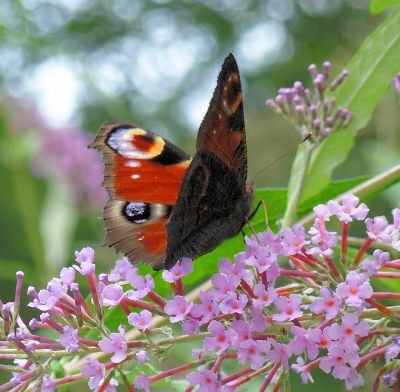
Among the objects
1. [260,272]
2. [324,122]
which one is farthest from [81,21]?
[260,272]

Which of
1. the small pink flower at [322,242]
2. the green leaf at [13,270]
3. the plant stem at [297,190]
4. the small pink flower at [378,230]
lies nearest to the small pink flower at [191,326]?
the small pink flower at [322,242]

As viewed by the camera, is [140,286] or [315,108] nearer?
[140,286]

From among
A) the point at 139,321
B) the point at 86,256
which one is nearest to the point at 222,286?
the point at 139,321

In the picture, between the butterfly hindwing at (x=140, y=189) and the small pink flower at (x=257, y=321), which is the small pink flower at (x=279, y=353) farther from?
the butterfly hindwing at (x=140, y=189)

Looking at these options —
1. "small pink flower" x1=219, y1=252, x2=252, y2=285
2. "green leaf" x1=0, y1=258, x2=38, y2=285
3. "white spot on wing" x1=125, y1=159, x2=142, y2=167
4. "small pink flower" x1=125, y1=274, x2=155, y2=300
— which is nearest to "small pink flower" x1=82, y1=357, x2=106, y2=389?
"small pink flower" x1=125, y1=274, x2=155, y2=300

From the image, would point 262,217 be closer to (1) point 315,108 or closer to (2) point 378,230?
(1) point 315,108

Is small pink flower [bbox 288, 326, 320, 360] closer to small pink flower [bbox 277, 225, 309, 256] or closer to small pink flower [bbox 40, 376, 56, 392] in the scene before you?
small pink flower [bbox 277, 225, 309, 256]
